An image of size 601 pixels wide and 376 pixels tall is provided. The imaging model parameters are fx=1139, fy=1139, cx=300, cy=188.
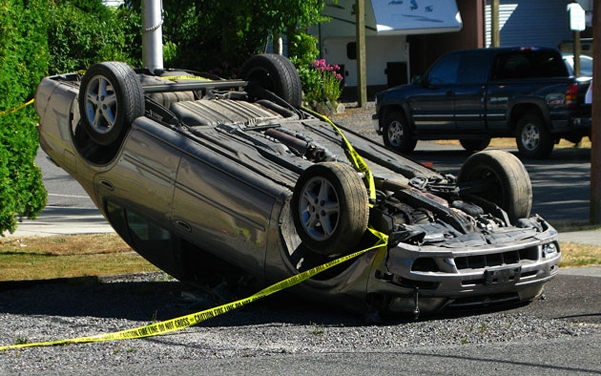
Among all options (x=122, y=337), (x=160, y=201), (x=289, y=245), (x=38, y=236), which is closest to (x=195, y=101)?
(x=160, y=201)

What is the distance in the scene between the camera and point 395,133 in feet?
75.9

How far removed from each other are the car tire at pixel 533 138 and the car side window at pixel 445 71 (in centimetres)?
171

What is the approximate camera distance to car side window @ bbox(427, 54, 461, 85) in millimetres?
22169

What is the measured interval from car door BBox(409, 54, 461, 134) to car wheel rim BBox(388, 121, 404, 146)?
429 mm

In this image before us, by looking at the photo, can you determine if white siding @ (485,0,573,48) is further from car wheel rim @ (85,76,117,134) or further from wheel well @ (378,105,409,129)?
car wheel rim @ (85,76,117,134)

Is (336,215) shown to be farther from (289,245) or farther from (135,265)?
(135,265)

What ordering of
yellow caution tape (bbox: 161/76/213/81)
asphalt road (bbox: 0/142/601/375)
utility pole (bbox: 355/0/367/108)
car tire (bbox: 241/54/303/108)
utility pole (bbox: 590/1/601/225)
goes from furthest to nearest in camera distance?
utility pole (bbox: 355/0/367/108)
utility pole (bbox: 590/1/601/225)
car tire (bbox: 241/54/303/108)
yellow caution tape (bbox: 161/76/213/81)
asphalt road (bbox: 0/142/601/375)

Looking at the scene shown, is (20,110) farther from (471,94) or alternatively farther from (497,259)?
(471,94)

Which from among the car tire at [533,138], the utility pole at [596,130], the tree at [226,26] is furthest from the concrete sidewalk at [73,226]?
the tree at [226,26]

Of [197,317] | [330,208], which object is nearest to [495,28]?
[330,208]

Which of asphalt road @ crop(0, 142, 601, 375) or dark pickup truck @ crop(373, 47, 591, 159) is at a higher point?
dark pickup truck @ crop(373, 47, 591, 159)

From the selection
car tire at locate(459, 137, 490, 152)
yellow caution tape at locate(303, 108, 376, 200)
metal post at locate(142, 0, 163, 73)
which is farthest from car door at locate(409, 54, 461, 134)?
yellow caution tape at locate(303, 108, 376, 200)

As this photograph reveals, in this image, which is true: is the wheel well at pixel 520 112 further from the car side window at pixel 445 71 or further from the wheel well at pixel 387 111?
the wheel well at pixel 387 111

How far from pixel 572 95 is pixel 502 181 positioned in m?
11.7
